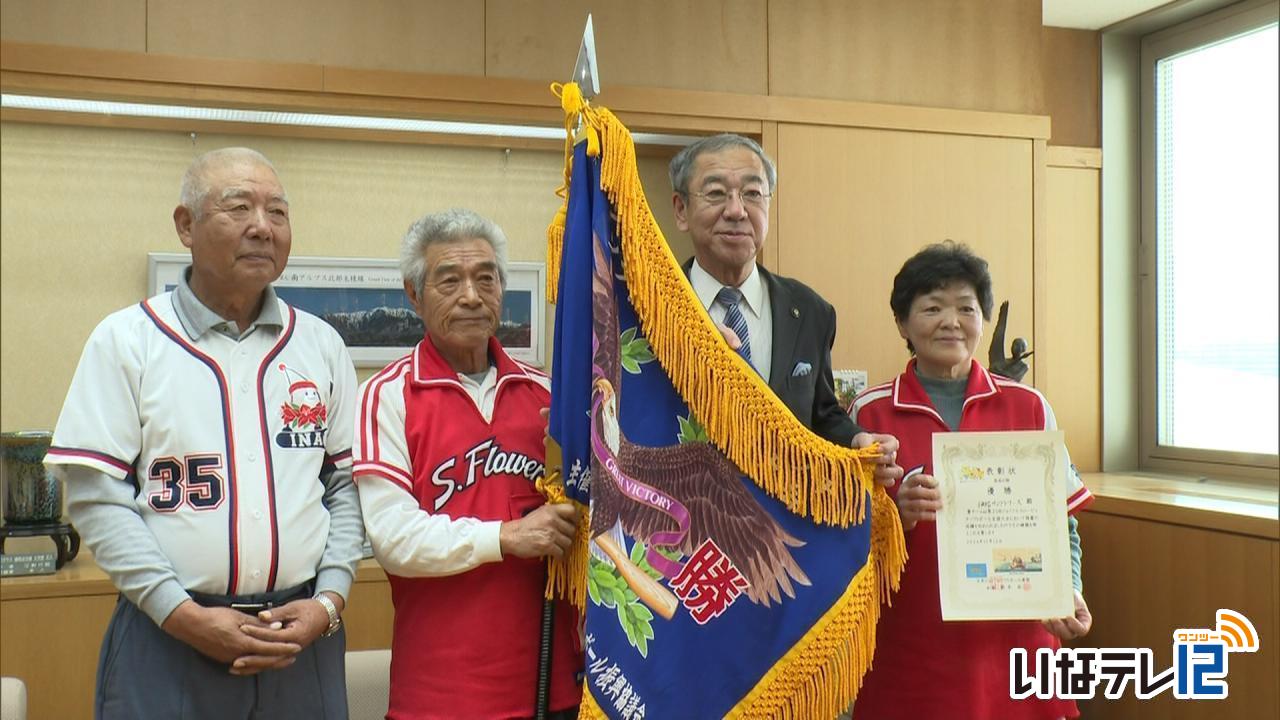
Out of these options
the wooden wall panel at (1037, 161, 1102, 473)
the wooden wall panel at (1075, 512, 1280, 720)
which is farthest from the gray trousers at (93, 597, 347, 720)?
the wooden wall panel at (1037, 161, 1102, 473)

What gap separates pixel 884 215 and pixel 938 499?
181cm

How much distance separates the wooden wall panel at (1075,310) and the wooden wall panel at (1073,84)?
19 centimetres

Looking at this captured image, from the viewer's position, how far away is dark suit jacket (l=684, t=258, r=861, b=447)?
1902 mm

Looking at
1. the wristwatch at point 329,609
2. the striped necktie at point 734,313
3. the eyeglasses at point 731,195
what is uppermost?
the eyeglasses at point 731,195

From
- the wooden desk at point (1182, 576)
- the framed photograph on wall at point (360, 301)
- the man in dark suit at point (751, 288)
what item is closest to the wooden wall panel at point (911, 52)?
the framed photograph on wall at point (360, 301)

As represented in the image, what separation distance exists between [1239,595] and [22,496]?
3.45m

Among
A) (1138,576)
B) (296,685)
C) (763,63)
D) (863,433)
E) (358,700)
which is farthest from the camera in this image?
(763,63)

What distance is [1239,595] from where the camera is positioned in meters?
2.89

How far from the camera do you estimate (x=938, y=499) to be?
1.94m

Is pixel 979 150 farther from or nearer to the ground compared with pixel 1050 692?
farther from the ground

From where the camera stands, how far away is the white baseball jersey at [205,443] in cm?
166

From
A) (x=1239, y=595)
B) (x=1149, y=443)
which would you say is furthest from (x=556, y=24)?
(x=1149, y=443)

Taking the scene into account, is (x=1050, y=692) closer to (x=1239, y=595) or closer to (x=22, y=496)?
(x=1239, y=595)

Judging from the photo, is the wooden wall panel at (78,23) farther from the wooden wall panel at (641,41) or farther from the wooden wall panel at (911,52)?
the wooden wall panel at (911,52)
